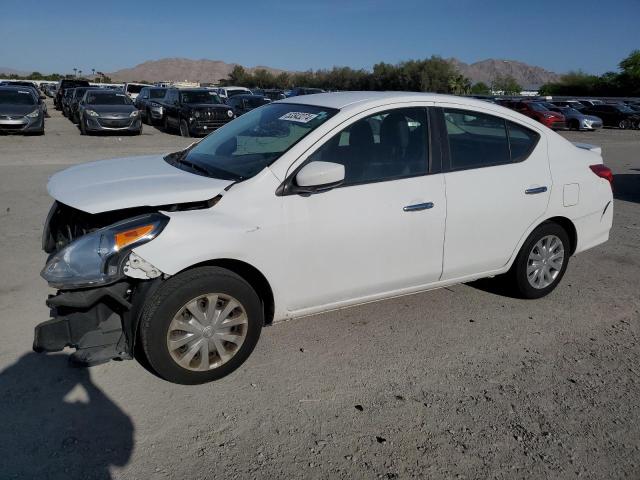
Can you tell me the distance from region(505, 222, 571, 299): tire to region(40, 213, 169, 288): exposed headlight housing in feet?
9.94

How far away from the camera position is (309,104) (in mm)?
4359

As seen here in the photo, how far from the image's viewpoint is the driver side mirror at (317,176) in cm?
352

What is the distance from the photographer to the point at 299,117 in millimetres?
4145

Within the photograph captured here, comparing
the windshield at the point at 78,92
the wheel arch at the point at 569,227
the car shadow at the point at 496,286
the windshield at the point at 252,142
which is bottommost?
the car shadow at the point at 496,286

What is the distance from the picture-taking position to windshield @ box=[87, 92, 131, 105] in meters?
20.2

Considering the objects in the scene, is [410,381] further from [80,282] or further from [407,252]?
[80,282]

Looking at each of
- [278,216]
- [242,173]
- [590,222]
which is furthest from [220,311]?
[590,222]

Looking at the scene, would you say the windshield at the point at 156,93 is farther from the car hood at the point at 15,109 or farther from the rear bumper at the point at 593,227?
the rear bumper at the point at 593,227

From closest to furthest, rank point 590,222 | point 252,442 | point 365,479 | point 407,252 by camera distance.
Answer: point 365,479, point 252,442, point 407,252, point 590,222

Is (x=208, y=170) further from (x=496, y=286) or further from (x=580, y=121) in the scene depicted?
(x=580, y=121)

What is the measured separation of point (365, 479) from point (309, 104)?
2.76 meters

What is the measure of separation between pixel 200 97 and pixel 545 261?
1827cm

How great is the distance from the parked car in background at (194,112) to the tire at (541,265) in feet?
52.5

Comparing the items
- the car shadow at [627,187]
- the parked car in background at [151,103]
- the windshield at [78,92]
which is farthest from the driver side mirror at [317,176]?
the windshield at [78,92]
